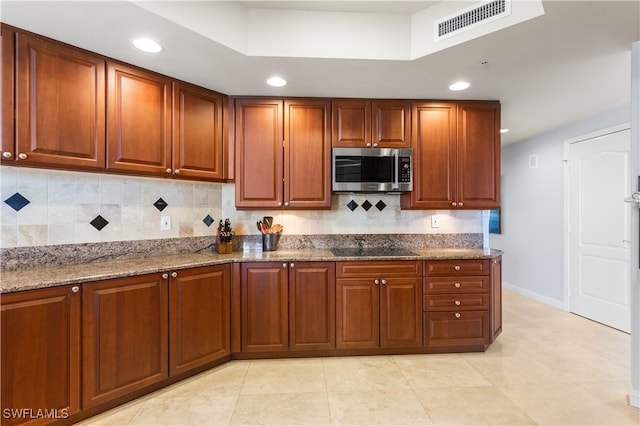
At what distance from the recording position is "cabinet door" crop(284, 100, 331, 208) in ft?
8.93

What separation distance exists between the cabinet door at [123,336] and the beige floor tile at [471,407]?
180 centimetres

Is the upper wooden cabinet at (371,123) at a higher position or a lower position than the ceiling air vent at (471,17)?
lower

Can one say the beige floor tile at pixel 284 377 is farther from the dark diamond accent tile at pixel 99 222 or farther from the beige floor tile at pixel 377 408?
the dark diamond accent tile at pixel 99 222

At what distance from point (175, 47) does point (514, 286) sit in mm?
5345

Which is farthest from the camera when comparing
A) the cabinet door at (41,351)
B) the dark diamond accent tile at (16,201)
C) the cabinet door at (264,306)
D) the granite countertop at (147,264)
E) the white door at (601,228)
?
the white door at (601,228)

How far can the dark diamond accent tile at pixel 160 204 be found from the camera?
2.53m

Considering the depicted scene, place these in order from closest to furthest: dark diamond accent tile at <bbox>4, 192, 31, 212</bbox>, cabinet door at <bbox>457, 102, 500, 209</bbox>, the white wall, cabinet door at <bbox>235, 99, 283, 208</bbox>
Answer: dark diamond accent tile at <bbox>4, 192, 31, 212</bbox>, cabinet door at <bbox>235, 99, 283, 208</bbox>, cabinet door at <bbox>457, 102, 500, 209</bbox>, the white wall

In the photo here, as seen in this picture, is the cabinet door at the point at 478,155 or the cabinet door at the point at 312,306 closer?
the cabinet door at the point at 312,306

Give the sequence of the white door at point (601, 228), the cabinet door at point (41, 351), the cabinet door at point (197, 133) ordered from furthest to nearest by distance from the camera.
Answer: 1. the white door at point (601, 228)
2. the cabinet door at point (197, 133)
3. the cabinet door at point (41, 351)

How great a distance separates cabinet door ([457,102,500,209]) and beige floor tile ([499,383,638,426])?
1.48 metres

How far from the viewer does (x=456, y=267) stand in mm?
Result: 2570

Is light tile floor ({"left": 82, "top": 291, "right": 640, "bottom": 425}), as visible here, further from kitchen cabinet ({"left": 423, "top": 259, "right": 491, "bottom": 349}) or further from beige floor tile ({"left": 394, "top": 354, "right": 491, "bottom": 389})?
kitchen cabinet ({"left": 423, "top": 259, "right": 491, "bottom": 349})

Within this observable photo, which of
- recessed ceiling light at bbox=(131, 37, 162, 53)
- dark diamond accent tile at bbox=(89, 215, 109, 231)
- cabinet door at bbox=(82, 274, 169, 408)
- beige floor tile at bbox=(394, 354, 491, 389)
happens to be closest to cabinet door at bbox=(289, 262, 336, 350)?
beige floor tile at bbox=(394, 354, 491, 389)

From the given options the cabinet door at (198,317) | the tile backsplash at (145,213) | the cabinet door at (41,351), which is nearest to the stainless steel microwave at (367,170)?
the tile backsplash at (145,213)
